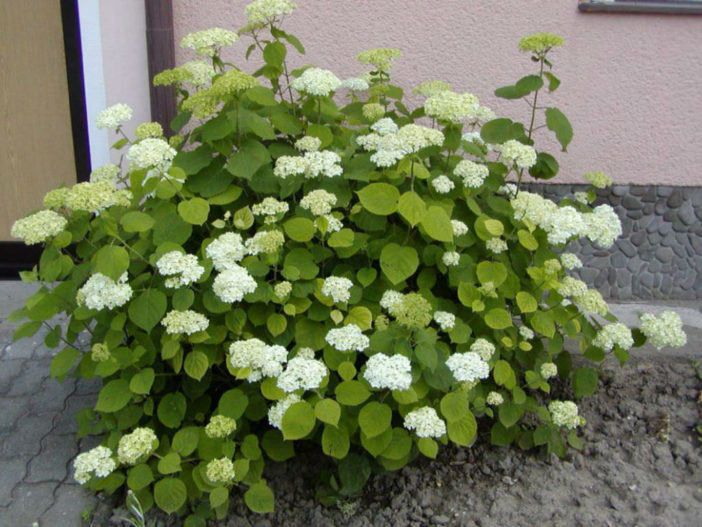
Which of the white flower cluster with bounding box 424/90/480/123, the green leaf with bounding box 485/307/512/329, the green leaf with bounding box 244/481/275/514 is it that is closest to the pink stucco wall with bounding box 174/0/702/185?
the white flower cluster with bounding box 424/90/480/123

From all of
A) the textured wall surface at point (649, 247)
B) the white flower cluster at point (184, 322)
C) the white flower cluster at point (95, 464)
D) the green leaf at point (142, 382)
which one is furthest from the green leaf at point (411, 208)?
the textured wall surface at point (649, 247)

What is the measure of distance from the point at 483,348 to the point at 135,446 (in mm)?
1108

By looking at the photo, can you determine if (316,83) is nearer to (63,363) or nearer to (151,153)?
(151,153)

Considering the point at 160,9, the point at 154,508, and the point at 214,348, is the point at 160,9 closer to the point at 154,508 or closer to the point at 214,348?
the point at 214,348

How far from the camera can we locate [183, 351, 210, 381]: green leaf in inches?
77.9

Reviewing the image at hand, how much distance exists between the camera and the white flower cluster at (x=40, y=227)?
2.05 meters

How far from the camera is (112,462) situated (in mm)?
1938

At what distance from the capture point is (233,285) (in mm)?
1878

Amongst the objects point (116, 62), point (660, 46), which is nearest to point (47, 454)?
point (116, 62)

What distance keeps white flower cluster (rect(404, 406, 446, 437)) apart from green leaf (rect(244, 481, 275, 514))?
19.2 inches

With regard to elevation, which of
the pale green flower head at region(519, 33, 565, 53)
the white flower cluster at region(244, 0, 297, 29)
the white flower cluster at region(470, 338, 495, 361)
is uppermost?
the white flower cluster at region(244, 0, 297, 29)

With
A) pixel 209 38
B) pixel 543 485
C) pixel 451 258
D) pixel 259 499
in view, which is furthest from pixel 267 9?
pixel 543 485

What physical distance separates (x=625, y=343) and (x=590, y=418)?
429 millimetres

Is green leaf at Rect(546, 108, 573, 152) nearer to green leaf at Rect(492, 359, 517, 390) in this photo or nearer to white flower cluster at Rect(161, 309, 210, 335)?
green leaf at Rect(492, 359, 517, 390)
